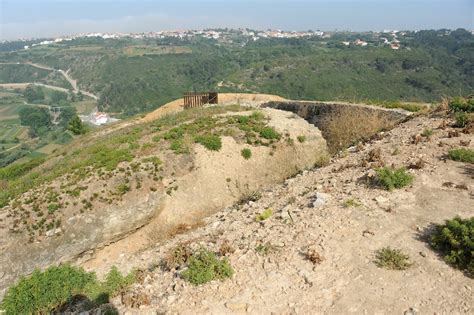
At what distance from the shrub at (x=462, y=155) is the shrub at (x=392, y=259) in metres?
4.36

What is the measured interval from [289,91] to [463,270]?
86023 mm

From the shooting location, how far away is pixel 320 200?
30.0ft

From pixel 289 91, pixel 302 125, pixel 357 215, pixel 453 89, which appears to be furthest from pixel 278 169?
pixel 453 89

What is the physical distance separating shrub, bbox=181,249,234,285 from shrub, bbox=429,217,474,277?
3928 mm

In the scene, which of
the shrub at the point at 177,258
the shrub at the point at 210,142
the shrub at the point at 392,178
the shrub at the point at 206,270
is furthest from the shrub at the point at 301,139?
the shrub at the point at 206,270

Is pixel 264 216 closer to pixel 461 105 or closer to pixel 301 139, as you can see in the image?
pixel 461 105

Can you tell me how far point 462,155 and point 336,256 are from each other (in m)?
5.19

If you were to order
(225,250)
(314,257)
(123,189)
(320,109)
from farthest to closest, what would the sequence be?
(320,109)
(123,189)
(225,250)
(314,257)

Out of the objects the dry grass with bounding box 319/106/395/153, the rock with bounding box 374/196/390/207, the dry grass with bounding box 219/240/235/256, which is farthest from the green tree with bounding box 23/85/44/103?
the rock with bounding box 374/196/390/207

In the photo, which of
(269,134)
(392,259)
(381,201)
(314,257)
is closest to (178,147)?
(269,134)

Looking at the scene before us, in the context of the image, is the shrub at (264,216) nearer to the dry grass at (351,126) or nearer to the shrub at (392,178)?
the shrub at (392,178)

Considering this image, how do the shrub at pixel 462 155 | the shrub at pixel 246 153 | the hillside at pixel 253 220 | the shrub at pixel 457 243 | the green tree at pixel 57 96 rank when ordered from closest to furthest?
the shrub at pixel 457 243 < the hillside at pixel 253 220 < the shrub at pixel 462 155 < the shrub at pixel 246 153 < the green tree at pixel 57 96

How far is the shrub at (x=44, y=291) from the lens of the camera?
782 cm

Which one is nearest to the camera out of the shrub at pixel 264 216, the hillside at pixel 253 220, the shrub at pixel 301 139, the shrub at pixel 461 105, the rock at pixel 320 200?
the hillside at pixel 253 220
